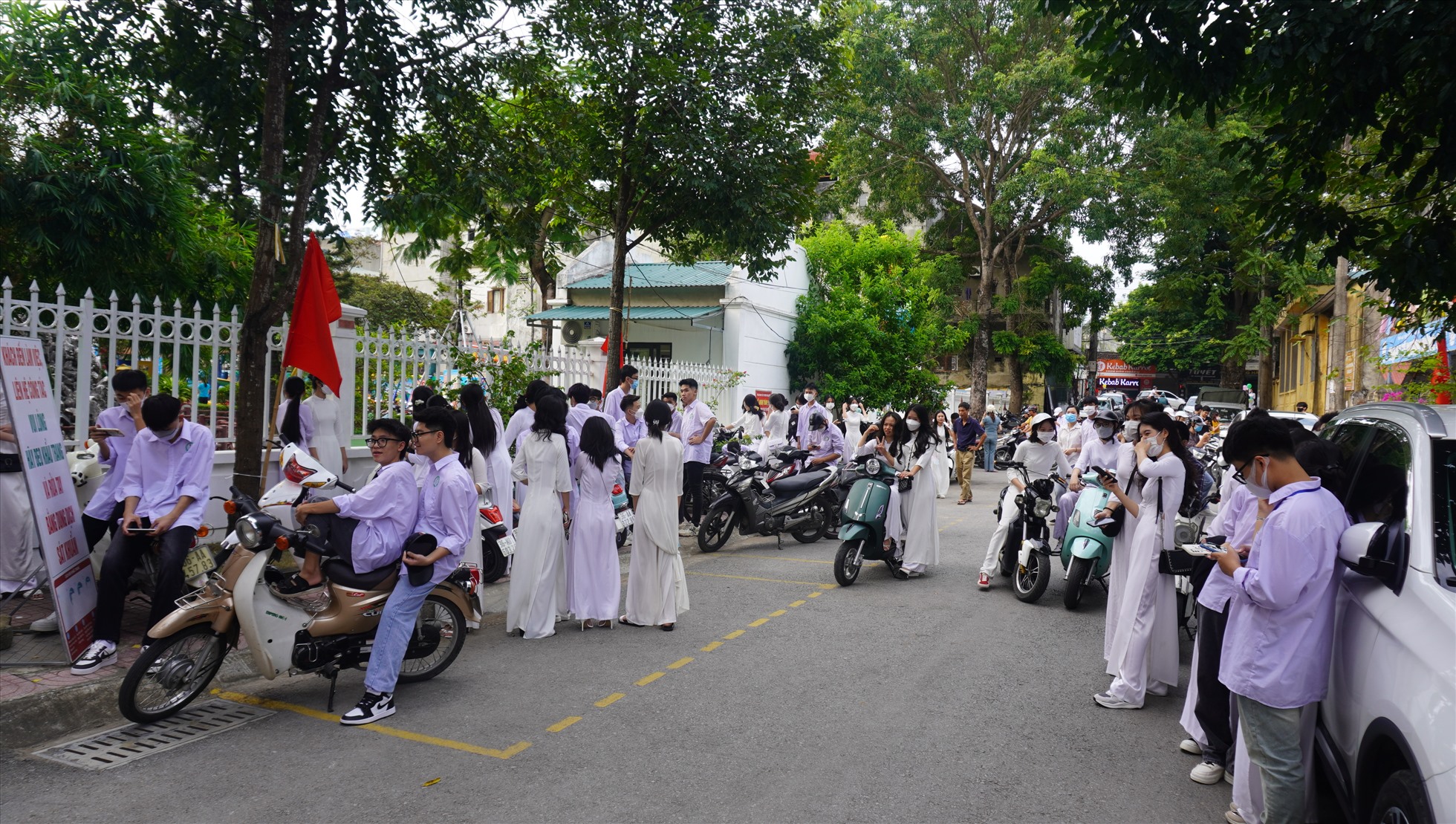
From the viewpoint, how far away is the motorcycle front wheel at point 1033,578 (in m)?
8.19

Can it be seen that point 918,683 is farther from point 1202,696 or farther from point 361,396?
point 361,396

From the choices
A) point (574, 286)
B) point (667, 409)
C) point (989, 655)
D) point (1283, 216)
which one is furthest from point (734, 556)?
point (574, 286)

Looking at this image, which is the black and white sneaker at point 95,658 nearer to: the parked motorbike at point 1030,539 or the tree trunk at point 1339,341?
the parked motorbike at point 1030,539

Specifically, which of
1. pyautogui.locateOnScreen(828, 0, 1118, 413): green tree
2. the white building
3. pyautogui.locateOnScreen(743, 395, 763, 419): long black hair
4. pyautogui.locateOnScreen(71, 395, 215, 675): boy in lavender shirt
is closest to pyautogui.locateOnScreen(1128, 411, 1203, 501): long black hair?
pyautogui.locateOnScreen(71, 395, 215, 675): boy in lavender shirt

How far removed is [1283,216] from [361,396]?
8.54 m

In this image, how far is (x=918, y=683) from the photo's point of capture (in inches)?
230

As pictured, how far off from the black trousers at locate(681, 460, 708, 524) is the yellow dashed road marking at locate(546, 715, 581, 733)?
23.1 feet

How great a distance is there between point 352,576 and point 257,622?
510mm

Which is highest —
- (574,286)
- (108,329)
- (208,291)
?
(574,286)

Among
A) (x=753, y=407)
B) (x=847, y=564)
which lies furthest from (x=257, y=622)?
(x=753, y=407)

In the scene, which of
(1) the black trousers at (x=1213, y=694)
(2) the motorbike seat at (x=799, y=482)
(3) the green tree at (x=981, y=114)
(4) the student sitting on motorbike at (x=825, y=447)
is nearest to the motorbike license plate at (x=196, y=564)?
(1) the black trousers at (x=1213, y=694)

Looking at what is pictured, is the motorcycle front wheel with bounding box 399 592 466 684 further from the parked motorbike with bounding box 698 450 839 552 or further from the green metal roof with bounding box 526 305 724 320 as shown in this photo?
the green metal roof with bounding box 526 305 724 320

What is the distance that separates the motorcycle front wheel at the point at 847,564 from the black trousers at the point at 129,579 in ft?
17.6

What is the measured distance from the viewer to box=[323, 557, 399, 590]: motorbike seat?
5215 mm
